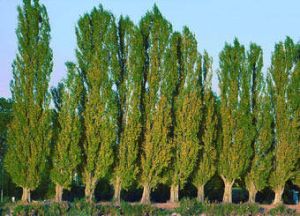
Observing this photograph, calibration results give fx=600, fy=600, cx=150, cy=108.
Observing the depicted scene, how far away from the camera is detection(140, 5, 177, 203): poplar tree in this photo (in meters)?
30.0

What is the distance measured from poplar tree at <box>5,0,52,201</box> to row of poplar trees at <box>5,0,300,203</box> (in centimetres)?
5

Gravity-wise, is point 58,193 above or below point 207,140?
below

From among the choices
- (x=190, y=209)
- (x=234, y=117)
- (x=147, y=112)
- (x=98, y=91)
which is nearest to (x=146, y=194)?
(x=147, y=112)

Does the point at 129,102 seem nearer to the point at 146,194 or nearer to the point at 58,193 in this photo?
the point at 146,194

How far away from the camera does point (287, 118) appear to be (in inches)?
1280

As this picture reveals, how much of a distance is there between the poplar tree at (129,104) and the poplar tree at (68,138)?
2.25 meters

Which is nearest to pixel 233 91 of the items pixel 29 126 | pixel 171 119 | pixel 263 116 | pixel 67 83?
pixel 263 116

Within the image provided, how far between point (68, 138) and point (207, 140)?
7458 millimetres

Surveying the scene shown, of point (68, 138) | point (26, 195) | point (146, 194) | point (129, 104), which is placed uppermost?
point (129, 104)

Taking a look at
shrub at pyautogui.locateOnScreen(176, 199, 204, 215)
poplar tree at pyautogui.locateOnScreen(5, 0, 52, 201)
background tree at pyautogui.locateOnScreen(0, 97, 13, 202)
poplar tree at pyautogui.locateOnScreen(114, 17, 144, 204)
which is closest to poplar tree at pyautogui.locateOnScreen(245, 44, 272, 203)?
poplar tree at pyautogui.locateOnScreen(114, 17, 144, 204)

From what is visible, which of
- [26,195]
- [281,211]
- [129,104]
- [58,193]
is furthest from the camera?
[129,104]

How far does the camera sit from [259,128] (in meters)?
32.5

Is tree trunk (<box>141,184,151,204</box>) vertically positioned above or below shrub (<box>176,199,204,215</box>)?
above

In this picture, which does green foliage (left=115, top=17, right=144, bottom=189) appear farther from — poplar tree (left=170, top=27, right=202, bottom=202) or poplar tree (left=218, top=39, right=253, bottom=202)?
poplar tree (left=218, top=39, right=253, bottom=202)
